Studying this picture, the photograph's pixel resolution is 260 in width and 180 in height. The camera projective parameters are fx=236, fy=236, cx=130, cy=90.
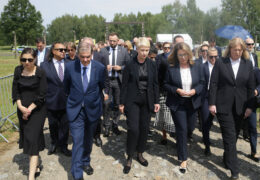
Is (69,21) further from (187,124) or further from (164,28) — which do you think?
(187,124)

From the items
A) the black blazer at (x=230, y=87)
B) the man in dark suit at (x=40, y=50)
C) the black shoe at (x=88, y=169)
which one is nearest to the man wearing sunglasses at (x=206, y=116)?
the black blazer at (x=230, y=87)

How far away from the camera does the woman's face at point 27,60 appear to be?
358cm

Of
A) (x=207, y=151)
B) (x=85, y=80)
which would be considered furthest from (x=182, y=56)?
(x=207, y=151)

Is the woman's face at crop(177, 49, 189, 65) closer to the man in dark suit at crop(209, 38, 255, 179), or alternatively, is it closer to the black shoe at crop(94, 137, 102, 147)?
the man in dark suit at crop(209, 38, 255, 179)

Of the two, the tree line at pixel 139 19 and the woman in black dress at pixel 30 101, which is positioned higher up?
the tree line at pixel 139 19

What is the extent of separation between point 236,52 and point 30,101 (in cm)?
329

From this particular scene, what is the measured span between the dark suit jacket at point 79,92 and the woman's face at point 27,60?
21.1 inches

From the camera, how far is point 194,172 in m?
3.98

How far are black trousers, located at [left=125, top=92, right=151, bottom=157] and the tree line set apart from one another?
162 ft

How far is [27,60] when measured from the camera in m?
3.59

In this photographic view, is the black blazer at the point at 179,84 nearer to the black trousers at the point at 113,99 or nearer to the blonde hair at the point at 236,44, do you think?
the blonde hair at the point at 236,44

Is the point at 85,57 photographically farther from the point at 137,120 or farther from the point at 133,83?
the point at 137,120

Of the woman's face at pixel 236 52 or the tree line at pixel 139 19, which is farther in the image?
the tree line at pixel 139 19

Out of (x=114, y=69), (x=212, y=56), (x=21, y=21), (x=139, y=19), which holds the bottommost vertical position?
(x=114, y=69)
